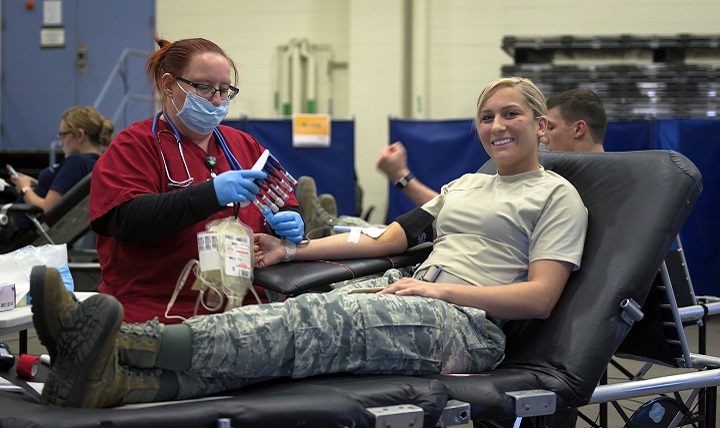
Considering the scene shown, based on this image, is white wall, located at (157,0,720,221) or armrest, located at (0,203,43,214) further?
white wall, located at (157,0,720,221)

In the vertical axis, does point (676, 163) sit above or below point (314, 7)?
below

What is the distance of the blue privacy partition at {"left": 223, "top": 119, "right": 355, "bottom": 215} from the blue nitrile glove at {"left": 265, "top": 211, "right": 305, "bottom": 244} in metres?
3.49

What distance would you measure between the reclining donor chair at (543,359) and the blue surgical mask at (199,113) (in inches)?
15.7

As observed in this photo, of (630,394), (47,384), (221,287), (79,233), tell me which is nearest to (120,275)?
(221,287)

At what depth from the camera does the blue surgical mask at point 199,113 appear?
6.46ft

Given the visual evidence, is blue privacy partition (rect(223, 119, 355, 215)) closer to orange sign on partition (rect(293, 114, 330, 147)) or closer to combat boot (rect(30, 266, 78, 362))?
orange sign on partition (rect(293, 114, 330, 147))

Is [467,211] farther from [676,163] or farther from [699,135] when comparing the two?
[699,135]

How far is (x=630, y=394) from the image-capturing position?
1.77 metres

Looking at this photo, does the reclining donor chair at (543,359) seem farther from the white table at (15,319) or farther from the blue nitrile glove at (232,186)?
the white table at (15,319)

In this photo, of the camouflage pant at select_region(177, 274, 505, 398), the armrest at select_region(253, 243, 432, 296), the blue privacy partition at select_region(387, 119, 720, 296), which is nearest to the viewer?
the camouflage pant at select_region(177, 274, 505, 398)

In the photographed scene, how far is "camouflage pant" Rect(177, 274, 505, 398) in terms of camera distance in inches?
→ 58.8

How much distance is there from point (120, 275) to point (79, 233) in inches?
89.2

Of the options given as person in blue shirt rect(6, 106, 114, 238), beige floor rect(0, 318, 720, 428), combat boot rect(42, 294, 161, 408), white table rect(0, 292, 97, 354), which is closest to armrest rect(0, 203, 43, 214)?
person in blue shirt rect(6, 106, 114, 238)

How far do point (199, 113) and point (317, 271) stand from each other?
495 millimetres
